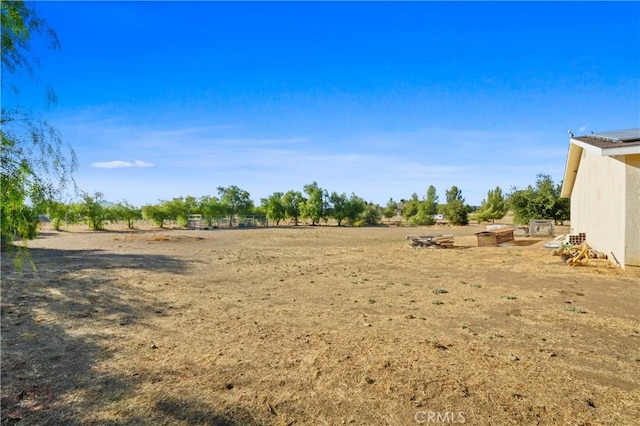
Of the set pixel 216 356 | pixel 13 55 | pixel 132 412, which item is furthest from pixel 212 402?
pixel 13 55

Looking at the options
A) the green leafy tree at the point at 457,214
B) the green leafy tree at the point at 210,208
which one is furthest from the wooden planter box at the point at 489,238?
the green leafy tree at the point at 210,208

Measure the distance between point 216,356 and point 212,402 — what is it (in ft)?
4.37

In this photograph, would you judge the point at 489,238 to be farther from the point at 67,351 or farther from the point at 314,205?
the point at 314,205

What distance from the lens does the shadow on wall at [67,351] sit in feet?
12.8

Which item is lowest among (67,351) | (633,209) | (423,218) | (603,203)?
(67,351)

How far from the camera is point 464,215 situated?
5853 centimetres

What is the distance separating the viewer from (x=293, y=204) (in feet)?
232

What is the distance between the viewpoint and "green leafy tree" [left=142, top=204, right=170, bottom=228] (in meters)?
53.4

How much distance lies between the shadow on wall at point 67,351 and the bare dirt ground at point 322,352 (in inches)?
1.1

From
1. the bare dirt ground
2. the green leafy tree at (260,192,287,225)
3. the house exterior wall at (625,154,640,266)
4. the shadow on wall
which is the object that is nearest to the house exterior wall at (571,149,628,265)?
the house exterior wall at (625,154,640,266)

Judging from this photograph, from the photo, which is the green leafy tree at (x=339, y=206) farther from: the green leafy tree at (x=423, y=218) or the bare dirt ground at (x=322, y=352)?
the bare dirt ground at (x=322, y=352)

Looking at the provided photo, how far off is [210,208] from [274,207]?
1289 centimetres

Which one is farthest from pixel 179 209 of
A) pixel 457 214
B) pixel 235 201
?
pixel 457 214

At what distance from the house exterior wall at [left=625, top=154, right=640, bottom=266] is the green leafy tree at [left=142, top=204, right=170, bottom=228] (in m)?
54.6
